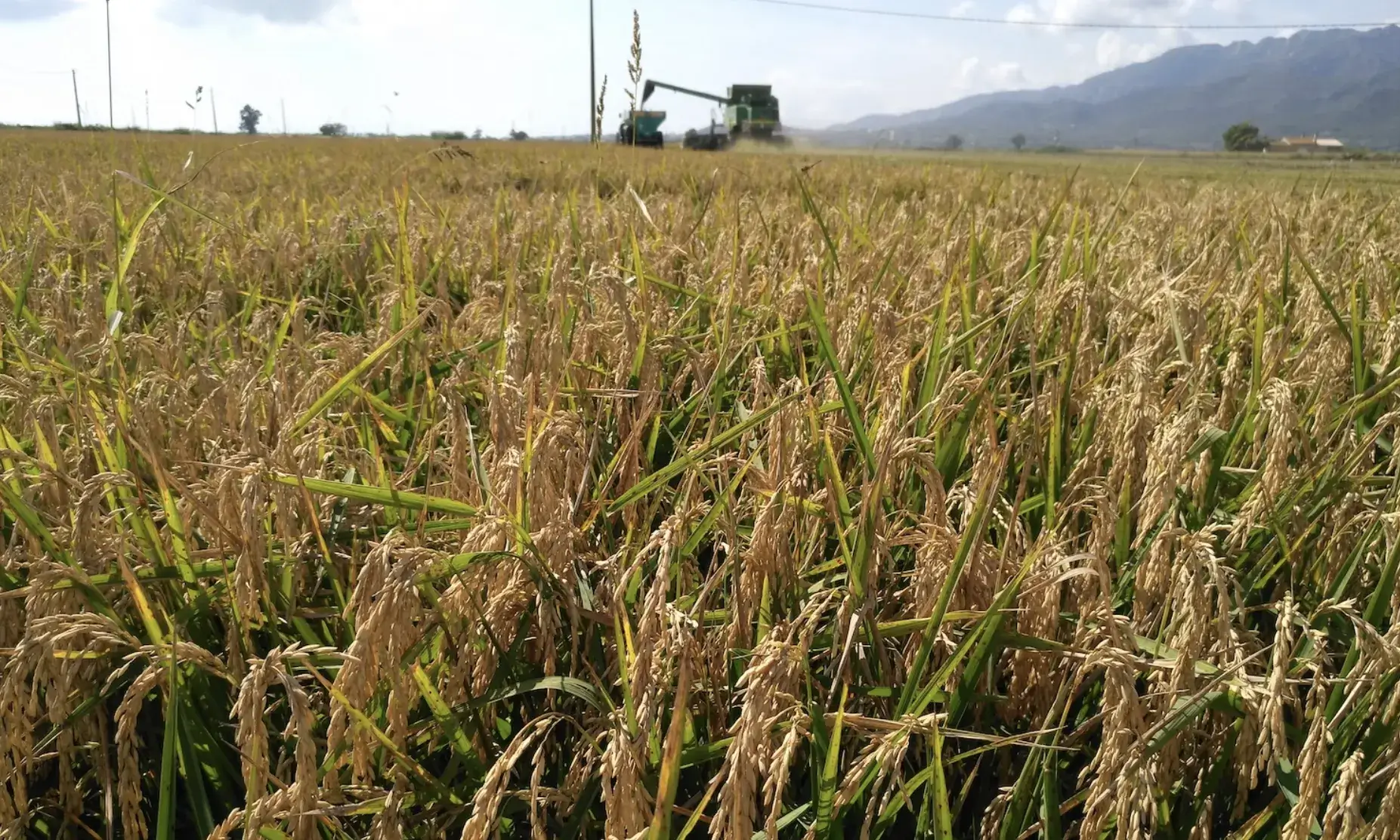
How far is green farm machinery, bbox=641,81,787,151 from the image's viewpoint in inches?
944

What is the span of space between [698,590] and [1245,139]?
5630 cm

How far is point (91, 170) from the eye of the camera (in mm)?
4809

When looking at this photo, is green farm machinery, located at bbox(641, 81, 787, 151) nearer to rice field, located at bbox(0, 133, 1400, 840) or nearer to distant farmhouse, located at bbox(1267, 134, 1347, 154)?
distant farmhouse, located at bbox(1267, 134, 1347, 154)

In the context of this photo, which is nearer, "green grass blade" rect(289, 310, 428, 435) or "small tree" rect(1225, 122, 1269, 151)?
"green grass blade" rect(289, 310, 428, 435)

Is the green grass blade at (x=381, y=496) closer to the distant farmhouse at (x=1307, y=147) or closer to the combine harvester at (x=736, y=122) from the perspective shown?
the combine harvester at (x=736, y=122)

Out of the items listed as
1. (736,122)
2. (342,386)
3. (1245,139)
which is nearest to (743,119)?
(736,122)

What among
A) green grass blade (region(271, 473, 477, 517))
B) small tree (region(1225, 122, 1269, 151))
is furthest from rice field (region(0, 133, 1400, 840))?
small tree (region(1225, 122, 1269, 151))

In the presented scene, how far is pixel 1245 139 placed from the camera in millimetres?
45375

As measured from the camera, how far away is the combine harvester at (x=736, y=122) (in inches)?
930

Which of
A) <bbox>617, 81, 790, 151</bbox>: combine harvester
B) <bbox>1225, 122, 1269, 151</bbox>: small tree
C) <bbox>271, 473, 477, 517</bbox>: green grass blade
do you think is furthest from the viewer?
<bbox>1225, 122, 1269, 151</bbox>: small tree

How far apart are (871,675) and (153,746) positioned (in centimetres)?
80

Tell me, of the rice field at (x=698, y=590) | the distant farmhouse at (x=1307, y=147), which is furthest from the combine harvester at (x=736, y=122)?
the rice field at (x=698, y=590)

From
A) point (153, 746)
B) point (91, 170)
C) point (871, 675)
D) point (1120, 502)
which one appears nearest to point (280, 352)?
point (153, 746)

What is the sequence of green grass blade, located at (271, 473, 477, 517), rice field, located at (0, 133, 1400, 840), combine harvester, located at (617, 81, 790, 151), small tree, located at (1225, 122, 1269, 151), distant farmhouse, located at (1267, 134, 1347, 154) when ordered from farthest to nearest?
small tree, located at (1225, 122, 1269, 151) < distant farmhouse, located at (1267, 134, 1347, 154) < combine harvester, located at (617, 81, 790, 151) < green grass blade, located at (271, 473, 477, 517) < rice field, located at (0, 133, 1400, 840)
